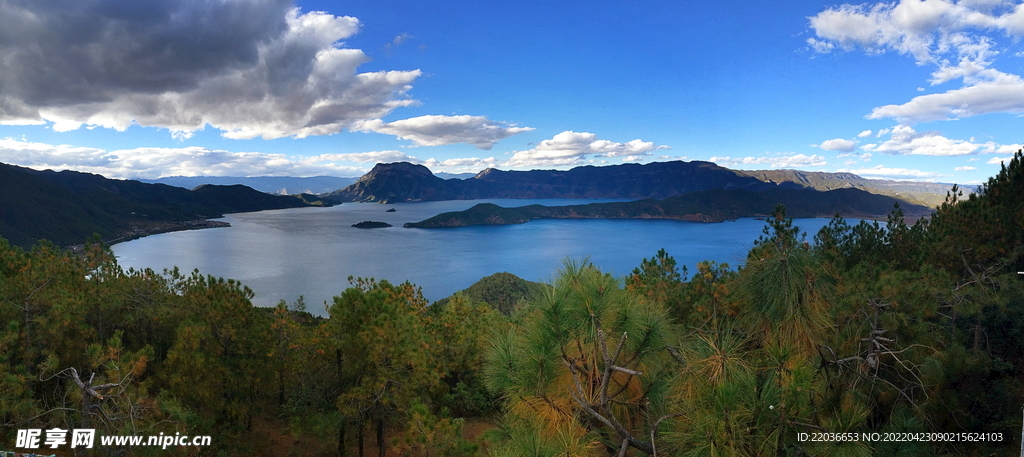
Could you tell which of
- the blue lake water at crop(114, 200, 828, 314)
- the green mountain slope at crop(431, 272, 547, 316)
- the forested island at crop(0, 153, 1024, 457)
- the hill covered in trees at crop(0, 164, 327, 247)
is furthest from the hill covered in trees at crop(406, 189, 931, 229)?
the forested island at crop(0, 153, 1024, 457)

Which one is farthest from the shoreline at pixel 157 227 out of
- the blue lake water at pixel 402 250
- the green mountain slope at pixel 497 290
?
the green mountain slope at pixel 497 290

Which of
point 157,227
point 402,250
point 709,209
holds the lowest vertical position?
point 402,250

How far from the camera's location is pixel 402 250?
77.2 metres

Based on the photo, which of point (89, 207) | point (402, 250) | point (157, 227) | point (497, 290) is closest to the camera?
point (497, 290)

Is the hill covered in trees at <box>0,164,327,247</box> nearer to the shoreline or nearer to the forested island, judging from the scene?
the shoreline

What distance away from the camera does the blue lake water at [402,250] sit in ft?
184

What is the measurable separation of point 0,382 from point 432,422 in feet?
17.5

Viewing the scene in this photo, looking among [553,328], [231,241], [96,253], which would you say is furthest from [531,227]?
[553,328]

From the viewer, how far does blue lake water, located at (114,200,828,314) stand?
5606 centimetres

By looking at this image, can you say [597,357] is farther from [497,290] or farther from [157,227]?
[157,227]

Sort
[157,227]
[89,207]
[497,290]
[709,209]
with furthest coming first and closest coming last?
[709,209], [157,227], [89,207], [497,290]

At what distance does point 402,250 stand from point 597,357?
7712cm

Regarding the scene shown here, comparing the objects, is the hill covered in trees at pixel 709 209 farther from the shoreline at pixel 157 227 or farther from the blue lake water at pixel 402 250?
the shoreline at pixel 157 227

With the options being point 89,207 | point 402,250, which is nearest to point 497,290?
point 402,250
